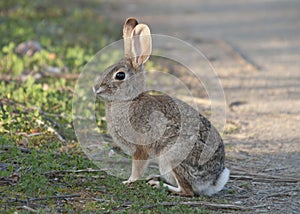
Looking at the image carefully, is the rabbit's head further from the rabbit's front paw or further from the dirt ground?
the dirt ground

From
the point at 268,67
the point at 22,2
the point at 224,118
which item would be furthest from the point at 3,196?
the point at 22,2

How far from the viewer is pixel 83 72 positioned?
8617 mm

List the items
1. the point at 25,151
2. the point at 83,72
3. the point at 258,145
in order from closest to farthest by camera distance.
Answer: the point at 25,151, the point at 258,145, the point at 83,72

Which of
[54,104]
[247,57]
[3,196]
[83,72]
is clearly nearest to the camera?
[3,196]

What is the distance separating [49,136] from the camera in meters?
6.31

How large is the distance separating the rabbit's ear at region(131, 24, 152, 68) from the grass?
0.99 m

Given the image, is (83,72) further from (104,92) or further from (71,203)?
(71,203)

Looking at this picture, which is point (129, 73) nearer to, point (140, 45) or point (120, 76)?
point (120, 76)

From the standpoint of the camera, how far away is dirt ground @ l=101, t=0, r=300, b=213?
566 centimetres

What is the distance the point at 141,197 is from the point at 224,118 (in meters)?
2.64

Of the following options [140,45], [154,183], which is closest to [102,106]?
[140,45]

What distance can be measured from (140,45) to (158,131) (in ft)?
2.61

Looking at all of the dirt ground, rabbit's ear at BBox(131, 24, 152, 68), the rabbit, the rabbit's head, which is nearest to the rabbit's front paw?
the rabbit

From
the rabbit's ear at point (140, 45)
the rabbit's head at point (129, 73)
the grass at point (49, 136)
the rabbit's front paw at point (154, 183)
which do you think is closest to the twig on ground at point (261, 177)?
the rabbit's front paw at point (154, 183)
